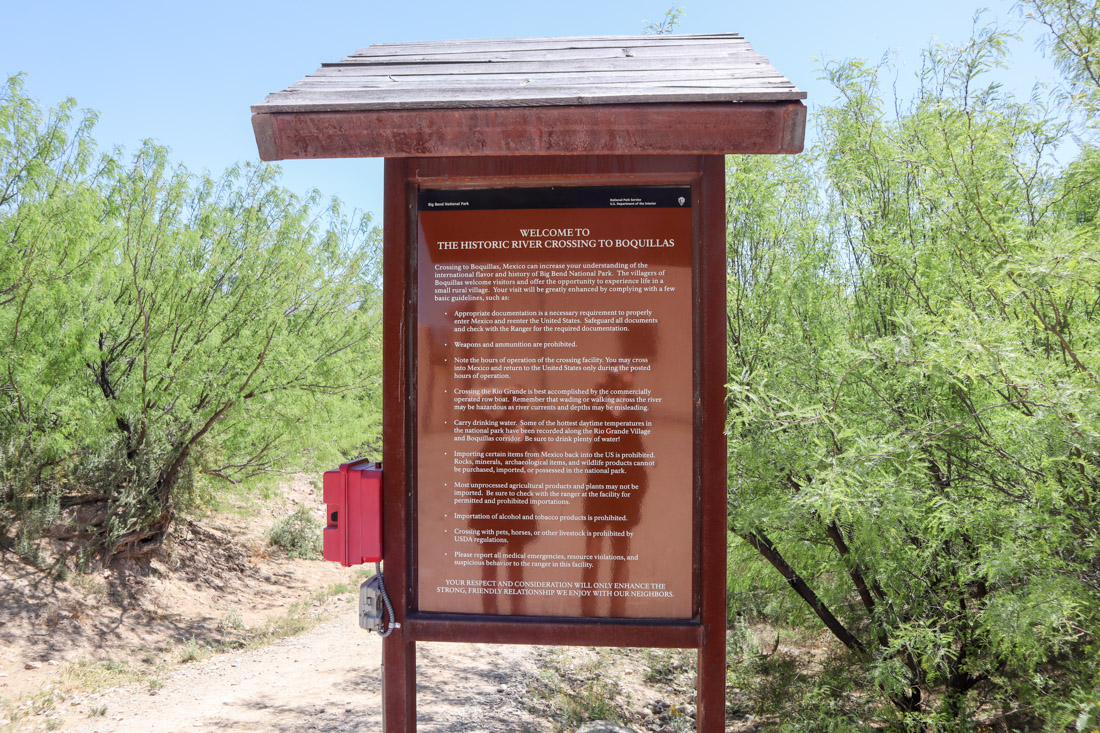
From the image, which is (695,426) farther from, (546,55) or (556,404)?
(546,55)

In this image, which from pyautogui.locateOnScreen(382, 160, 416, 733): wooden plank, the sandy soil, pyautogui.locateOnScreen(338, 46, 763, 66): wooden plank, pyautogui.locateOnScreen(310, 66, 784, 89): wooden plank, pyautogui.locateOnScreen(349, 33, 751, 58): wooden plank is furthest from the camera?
the sandy soil

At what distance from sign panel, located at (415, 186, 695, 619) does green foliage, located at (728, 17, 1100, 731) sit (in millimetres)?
869

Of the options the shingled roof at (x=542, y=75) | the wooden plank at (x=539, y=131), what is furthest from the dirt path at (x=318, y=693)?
the shingled roof at (x=542, y=75)

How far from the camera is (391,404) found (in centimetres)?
270

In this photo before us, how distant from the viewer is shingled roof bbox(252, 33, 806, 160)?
2.36 m

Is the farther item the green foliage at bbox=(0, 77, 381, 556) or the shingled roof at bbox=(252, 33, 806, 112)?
the green foliage at bbox=(0, 77, 381, 556)

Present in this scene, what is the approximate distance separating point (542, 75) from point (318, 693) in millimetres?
5844

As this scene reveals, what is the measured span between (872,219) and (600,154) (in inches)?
138

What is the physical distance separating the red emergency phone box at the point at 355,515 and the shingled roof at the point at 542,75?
1350 mm

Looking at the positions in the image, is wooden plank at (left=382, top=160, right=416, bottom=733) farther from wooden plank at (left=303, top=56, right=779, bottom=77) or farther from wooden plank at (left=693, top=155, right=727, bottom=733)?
wooden plank at (left=693, top=155, right=727, bottom=733)

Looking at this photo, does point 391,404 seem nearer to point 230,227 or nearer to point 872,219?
point 872,219

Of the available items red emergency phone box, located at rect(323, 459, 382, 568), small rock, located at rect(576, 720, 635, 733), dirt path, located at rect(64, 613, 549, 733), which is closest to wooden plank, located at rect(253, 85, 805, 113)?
red emergency phone box, located at rect(323, 459, 382, 568)

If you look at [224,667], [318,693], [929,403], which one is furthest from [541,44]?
[224,667]

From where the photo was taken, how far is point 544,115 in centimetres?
240
